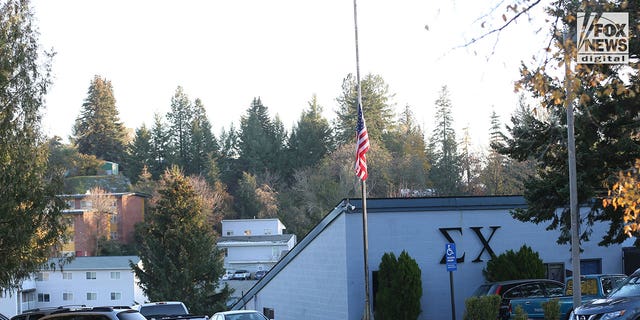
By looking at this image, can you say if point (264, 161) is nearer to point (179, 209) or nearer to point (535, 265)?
point (179, 209)

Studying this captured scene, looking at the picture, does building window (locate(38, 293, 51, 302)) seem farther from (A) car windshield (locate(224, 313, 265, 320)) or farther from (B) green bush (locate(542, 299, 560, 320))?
(B) green bush (locate(542, 299, 560, 320))

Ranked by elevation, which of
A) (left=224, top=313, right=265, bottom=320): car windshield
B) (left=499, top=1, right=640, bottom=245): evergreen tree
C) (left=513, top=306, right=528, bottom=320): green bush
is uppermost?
(left=499, top=1, right=640, bottom=245): evergreen tree

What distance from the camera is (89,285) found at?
80.9 metres

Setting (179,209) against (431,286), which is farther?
(179,209)

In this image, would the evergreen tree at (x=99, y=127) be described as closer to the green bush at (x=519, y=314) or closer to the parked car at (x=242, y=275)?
the parked car at (x=242, y=275)

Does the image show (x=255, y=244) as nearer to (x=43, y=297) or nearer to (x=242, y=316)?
(x=43, y=297)

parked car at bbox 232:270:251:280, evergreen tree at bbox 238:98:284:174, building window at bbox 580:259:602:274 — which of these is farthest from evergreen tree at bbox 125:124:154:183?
building window at bbox 580:259:602:274

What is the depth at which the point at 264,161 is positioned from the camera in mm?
120188

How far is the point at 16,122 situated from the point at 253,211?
8410 cm

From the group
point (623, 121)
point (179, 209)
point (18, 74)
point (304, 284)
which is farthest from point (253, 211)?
point (623, 121)

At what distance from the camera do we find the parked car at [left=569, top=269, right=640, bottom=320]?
674 inches

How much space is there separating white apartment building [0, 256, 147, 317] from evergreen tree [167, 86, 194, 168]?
150 feet

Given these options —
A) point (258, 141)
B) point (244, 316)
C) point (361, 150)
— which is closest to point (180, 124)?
point (258, 141)

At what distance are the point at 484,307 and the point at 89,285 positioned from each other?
197 ft
